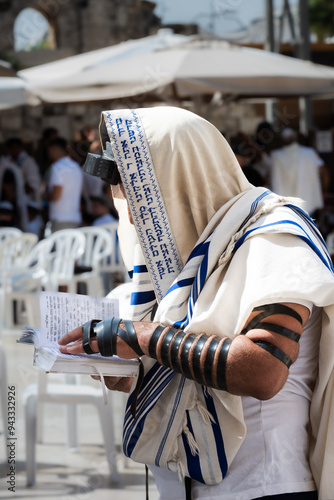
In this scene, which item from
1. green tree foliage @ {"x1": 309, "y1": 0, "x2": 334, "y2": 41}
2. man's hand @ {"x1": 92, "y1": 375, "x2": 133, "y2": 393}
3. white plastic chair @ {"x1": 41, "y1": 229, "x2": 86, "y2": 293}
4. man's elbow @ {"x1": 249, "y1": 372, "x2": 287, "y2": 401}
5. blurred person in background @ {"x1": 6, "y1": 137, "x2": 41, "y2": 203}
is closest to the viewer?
man's elbow @ {"x1": 249, "y1": 372, "x2": 287, "y2": 401}

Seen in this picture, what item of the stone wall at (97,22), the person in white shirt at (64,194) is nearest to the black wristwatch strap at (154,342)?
the person in white shirt at (64,194)

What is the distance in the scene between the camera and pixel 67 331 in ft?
5.89

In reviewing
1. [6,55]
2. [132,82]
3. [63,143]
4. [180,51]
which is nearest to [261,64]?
[180,51]

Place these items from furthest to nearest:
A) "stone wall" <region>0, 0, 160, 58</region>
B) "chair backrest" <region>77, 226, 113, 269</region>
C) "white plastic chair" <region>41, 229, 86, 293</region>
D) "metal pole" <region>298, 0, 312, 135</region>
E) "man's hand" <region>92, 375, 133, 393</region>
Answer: "stone wall" <region>0, 0, 160, 58</region>, "metal pole" <region>298, 0, 312, 135</region>, "chair backrest" <region>77, 226, 113, 269</region>, "white plastic chair" <region>41, 229, 86, 293</region>, "man's hand" <region>92, 375, 133, 393</region>

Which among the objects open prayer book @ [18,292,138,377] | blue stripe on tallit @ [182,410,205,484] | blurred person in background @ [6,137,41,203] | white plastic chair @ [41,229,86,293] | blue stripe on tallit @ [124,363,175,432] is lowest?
blurred person in background @ [6,137,41,203]

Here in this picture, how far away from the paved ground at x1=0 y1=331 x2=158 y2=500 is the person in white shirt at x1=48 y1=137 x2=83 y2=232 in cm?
341

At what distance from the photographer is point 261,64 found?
7438 mm

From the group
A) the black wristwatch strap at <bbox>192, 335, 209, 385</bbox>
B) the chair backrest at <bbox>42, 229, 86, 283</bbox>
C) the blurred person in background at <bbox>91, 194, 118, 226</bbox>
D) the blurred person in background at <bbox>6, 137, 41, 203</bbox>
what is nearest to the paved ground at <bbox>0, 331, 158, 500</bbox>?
the chair backrest at <bbox>42, 229, 86, 283</bbox>

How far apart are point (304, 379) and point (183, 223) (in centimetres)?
46

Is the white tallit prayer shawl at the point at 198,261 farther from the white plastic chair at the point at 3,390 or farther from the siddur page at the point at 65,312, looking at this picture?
the white plastic chair at the point at 3,390

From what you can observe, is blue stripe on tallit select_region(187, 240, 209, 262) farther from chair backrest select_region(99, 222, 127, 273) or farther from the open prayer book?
chair backrest select_region(99, 222, 127, 273)

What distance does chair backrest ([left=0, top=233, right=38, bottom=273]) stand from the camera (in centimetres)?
652

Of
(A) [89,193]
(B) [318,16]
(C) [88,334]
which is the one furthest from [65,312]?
(B) [318,16]

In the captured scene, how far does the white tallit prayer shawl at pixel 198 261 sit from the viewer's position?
61.6 inches
